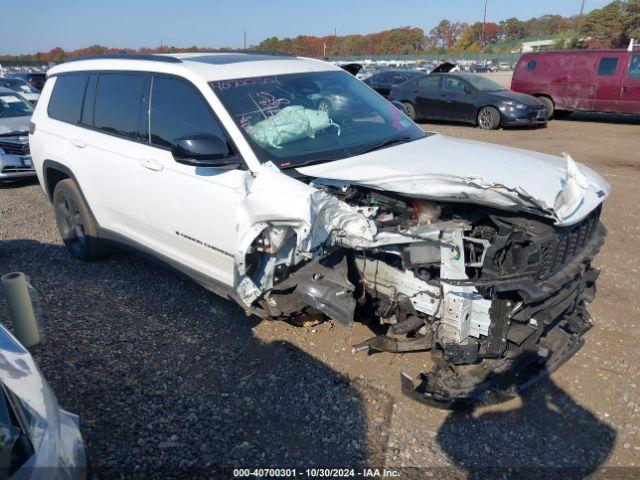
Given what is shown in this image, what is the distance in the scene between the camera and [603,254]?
546 centimetres

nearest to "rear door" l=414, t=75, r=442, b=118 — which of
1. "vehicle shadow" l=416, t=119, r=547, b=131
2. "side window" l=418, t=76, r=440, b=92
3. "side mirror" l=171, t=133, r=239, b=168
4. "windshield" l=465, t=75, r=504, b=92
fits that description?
"side window" l=418, t=76, r=440, b=92

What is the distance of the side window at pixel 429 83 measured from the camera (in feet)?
50.1

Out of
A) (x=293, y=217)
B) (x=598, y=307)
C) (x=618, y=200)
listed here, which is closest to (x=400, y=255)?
(x=293, y=217)

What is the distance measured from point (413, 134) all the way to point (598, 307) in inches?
81.5

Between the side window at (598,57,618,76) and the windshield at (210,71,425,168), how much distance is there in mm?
12861

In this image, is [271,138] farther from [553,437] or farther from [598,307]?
[598,307]

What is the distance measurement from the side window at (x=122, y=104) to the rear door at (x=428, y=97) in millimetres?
11818

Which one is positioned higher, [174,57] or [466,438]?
[174,57]

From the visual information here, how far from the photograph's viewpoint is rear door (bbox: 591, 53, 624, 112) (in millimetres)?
14492

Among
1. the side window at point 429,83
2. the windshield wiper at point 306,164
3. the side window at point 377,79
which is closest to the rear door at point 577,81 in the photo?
the side window at point 429,83

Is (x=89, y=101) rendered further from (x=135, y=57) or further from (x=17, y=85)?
(x=17, y=85)

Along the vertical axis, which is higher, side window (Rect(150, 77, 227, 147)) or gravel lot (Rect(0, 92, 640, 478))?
side window (Rect(150, 77, 227, 147))

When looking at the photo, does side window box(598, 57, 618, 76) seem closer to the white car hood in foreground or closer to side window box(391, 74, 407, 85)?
side window box(391, 74, 407, 85)

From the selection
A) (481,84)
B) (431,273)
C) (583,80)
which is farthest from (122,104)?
(583,80)
